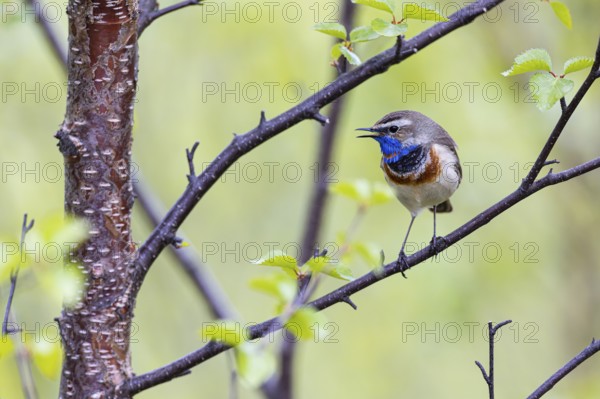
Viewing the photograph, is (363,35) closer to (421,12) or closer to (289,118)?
(421,12)

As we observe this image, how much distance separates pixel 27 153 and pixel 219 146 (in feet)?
5.50

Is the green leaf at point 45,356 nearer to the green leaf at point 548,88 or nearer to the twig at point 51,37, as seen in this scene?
the green leaf at point 548,88

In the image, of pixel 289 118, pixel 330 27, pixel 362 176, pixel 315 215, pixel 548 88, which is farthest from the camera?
pixel 362 176

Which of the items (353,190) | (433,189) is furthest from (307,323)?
(433,189)

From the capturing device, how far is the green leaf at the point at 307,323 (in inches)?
66.8

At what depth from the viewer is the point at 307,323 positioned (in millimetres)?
1693

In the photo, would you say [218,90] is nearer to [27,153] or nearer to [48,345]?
[27,153]

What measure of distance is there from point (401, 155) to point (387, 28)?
71.6 inches

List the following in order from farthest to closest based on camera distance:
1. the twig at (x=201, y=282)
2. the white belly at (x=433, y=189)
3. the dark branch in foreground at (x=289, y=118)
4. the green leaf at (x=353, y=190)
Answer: the twig at (x=201, y=282), the white belly at (x=433, y=189), the green leaf at (x=353, y=190), the dark branch in foreground at (x=289, y=118)

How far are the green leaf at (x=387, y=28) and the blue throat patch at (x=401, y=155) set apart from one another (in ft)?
5.75

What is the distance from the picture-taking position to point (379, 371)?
23.4 ft

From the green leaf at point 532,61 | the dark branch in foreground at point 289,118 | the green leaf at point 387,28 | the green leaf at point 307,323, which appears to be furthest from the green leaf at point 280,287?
the green leaf at point 532,61

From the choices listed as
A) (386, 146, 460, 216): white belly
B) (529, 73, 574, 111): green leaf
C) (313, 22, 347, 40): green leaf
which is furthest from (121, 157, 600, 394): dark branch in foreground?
(386, 146, 460, 216): white belly

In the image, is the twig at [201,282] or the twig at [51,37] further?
the twig at [201,282]
